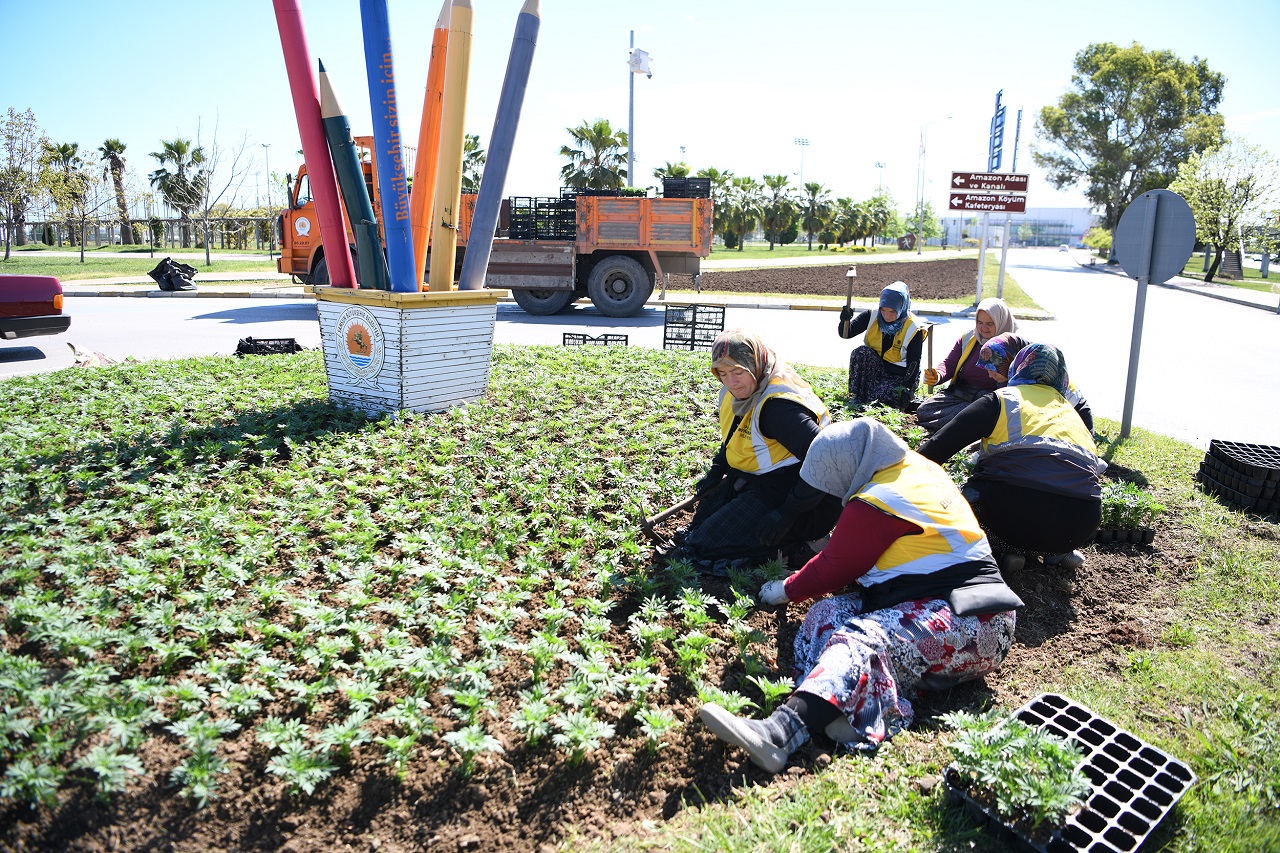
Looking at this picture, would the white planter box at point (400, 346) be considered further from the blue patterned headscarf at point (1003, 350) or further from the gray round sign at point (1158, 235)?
the gray round sign at point (1158, 235)

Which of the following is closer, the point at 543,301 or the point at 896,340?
the point at 896,340

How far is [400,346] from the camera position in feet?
18.6

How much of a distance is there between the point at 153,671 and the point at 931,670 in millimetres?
2716

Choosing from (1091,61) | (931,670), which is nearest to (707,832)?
(931,670)

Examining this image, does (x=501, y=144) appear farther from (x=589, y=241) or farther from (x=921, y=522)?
(x=589, y=241)

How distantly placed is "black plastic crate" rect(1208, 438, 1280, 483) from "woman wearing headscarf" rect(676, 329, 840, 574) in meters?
2.88

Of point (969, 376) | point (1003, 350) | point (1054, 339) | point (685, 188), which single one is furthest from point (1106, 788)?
point (685, 188)

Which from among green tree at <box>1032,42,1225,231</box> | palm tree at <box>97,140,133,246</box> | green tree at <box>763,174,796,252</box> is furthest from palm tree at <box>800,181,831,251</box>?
palm tree at <box>97,140,133,246</box>

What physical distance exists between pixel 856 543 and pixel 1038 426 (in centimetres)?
148

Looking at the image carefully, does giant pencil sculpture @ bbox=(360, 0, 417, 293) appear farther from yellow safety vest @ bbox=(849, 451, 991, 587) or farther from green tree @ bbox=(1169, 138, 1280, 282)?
green tree @ bbox=(1169, 138, 1280, 282)

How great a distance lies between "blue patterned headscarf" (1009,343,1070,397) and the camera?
3.91 m

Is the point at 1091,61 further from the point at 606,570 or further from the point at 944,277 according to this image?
the point at 606,570

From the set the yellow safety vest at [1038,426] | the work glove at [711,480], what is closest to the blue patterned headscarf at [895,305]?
the yellow safety vest at [1038,426]

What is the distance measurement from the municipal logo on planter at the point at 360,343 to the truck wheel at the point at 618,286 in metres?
9.44
